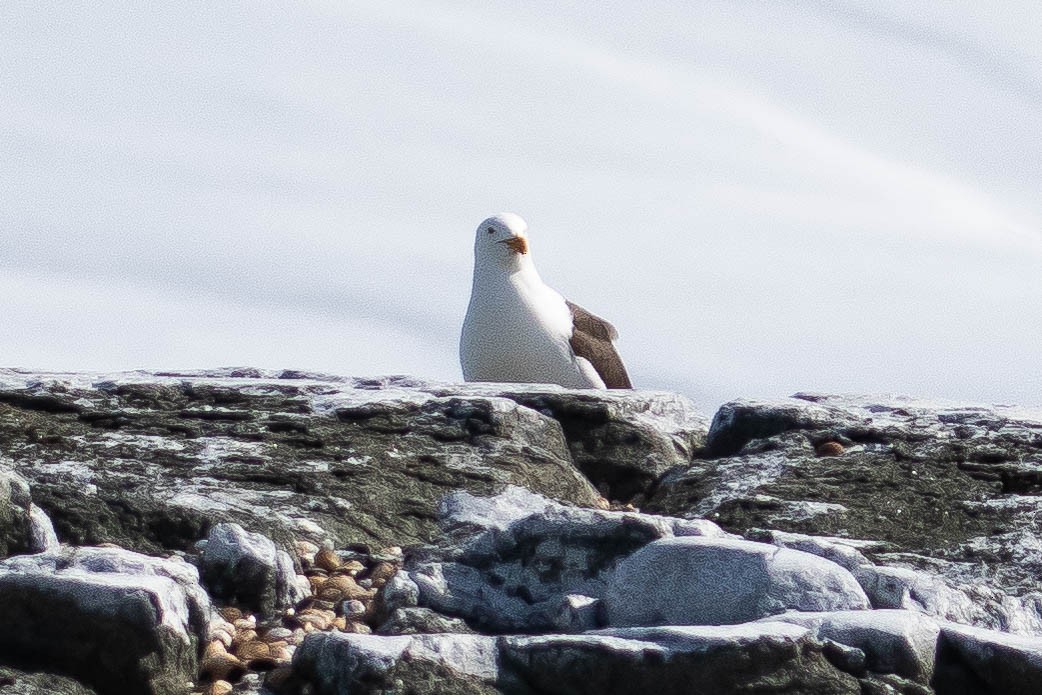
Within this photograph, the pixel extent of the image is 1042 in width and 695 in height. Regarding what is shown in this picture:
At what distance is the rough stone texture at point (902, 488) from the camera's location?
4434 millimetres

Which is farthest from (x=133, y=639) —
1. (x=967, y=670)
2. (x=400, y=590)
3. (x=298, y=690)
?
(x=967, y=670)

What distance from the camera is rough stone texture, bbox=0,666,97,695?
3111mm

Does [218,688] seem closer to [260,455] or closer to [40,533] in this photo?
[40,533]

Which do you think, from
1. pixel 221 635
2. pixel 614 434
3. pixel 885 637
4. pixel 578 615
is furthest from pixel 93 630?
pixel 614 434

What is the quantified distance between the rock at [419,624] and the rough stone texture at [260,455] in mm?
853

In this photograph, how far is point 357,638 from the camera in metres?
3.28

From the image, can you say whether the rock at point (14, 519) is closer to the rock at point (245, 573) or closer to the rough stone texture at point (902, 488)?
the rock at point (245, 573)

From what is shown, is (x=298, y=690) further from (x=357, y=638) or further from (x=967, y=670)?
(x=967, y=670)

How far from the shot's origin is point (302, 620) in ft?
13.0

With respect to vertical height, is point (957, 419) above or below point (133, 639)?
above

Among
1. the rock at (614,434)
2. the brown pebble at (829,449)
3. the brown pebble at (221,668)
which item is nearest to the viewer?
the brown pebble at (221,668)

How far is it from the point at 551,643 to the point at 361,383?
375cm

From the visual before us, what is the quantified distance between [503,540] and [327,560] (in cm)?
62

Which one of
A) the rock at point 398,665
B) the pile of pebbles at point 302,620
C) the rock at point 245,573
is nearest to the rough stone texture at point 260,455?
the pile of pebbles at point 302,620
